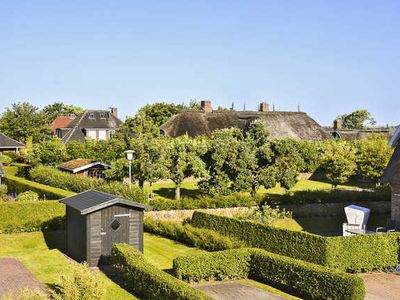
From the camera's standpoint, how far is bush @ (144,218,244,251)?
82.2 ft

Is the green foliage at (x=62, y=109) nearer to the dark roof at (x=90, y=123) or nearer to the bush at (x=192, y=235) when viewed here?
the dark roof at (x=90, y=123)

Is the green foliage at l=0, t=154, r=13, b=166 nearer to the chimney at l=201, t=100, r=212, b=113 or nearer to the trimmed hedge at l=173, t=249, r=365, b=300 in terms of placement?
the chimney at l=201, t=100, r=212, b=113

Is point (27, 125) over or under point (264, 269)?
over

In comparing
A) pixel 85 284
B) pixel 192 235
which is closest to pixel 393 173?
pixel 192 235

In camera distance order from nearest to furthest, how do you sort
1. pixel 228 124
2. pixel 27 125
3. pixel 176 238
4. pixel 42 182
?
pixel 176 238 < pixel 42 182 < pixel 228 124 < pixel 27 125

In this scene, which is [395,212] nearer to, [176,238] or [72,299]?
[176,238]

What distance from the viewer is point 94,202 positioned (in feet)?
70.5

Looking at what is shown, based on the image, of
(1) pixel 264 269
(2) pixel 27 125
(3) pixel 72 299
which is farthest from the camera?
(2) pixel 27 125

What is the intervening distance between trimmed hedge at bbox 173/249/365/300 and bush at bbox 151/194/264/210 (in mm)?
10825

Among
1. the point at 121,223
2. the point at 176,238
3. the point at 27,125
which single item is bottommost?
the point at 176,238

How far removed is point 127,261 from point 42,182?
92.0ft

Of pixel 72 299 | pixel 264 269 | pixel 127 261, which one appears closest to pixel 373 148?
pixel 264 269

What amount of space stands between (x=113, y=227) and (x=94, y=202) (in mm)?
1244

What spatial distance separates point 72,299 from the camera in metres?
12.9
